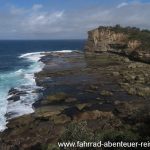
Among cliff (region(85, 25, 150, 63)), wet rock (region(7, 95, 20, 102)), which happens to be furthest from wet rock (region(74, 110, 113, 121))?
cliff (region(85, 25, 150, 63))

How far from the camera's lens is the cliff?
310ft

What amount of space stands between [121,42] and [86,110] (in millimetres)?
66541

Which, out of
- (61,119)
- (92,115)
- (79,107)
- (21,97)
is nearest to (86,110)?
(79,107)

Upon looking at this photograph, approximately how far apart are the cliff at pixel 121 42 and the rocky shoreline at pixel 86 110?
11.5m

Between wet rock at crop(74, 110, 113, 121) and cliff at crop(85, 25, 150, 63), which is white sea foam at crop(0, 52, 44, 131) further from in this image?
cliff at crop(85, 25, 150, 63)

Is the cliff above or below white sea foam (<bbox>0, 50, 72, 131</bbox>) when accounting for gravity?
above

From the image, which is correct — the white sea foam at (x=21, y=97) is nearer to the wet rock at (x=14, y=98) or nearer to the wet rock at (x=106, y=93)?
the wet rock at (x=14, y=98)

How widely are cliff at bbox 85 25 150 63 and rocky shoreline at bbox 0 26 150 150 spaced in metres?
11.5

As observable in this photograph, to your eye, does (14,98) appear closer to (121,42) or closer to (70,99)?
(70,99)

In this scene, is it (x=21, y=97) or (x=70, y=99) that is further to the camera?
(x=21, y=97)

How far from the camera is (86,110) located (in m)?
47.3

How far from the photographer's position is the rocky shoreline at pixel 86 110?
99.4 ft

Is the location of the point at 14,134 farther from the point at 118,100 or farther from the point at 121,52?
the point at 121,52

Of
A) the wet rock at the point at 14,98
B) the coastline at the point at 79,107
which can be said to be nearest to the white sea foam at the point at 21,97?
the wet rock at the point at 14,98
